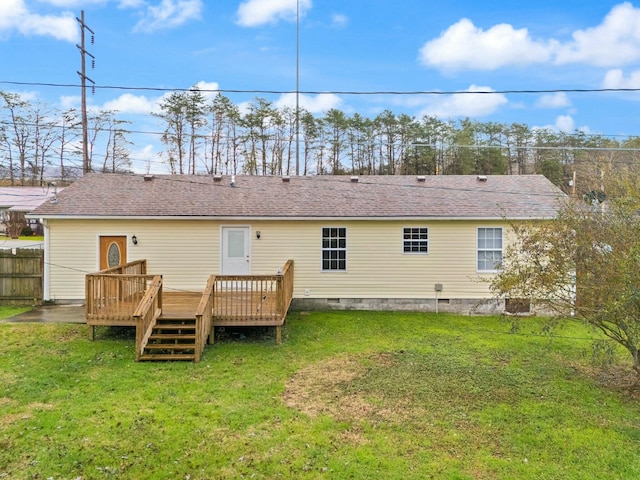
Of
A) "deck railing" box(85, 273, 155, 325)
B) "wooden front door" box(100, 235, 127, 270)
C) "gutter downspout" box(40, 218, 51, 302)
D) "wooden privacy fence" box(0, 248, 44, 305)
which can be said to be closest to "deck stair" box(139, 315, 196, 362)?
"deck railing" box(85, 273, 155, 325)

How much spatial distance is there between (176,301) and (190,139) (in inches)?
752

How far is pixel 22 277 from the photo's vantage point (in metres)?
11.6

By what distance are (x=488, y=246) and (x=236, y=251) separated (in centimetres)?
773

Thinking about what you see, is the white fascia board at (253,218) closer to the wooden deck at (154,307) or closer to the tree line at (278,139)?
the wooden deck at (154,307)

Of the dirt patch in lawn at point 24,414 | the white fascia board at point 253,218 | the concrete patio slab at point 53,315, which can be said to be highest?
the white fascia board at point 253,218

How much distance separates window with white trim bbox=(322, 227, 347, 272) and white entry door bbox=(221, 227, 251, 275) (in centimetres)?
232

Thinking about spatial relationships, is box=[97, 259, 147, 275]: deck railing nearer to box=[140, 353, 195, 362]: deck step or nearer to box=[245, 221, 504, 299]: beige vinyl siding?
box=[140, 353, 195, 362]: deck step

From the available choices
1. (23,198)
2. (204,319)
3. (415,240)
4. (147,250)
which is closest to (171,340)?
(204,319)

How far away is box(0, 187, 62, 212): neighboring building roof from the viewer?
26050mm

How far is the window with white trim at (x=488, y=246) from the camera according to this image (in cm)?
1221

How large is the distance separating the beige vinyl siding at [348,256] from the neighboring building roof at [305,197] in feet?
1.17

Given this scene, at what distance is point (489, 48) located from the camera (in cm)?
1527

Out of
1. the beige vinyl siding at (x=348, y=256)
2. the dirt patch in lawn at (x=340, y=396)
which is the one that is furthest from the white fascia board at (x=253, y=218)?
the dirt patch in lawn at (x=340, y=396)

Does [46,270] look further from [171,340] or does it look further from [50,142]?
[50,142]
